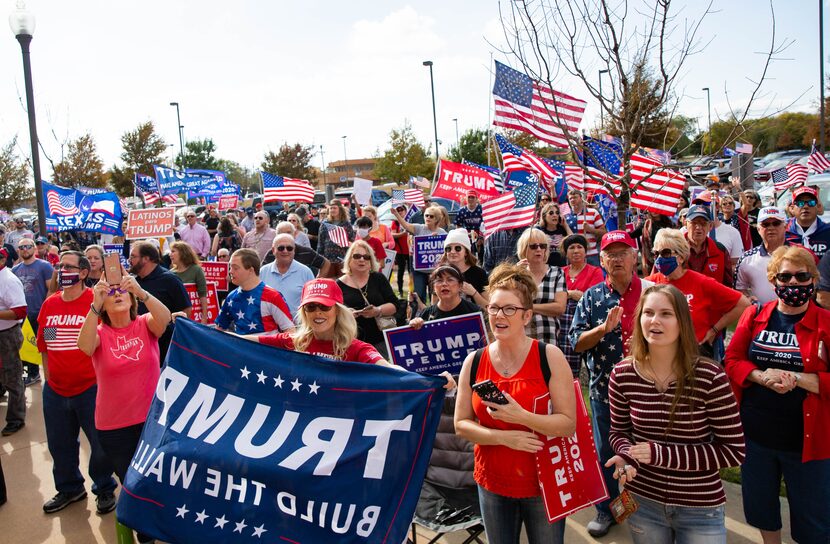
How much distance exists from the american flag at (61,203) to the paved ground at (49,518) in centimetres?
758

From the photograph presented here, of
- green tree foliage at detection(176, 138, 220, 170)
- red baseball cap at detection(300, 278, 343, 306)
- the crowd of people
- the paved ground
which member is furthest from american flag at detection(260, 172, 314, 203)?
green tree foliage at detection(176, 138, 220, 170)

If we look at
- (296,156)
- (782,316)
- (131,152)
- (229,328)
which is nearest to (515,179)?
(229,328)

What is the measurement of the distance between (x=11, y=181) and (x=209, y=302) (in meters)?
29.6

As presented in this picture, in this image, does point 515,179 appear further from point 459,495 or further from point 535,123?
point 459,495

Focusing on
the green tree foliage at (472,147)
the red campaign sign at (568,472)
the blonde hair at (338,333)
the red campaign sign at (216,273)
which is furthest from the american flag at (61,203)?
the green tree foliage at (472,147)

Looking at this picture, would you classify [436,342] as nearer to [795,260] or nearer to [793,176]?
[795,260]

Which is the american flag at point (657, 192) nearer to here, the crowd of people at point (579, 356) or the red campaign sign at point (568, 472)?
the crowd of people at point (579, 356)

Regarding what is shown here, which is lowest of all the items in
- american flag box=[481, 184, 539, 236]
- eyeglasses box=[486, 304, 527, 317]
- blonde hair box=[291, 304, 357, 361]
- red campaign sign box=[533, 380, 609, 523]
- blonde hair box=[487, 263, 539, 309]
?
red campaign sign box=[533, 380, 609, 523]

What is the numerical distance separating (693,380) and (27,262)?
8360 mm

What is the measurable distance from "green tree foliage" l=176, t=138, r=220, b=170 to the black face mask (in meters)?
64.9

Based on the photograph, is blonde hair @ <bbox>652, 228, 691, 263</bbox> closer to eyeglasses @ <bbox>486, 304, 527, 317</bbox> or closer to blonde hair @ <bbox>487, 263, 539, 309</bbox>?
blonde hair @ <bbox>487, 263, 539, 309</bbox>

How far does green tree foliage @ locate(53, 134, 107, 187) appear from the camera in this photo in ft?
83.9

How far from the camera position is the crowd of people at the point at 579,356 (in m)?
2.90

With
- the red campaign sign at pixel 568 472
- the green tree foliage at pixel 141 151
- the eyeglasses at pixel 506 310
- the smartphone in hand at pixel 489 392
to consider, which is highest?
the green tree foliage at pixel 141 151
